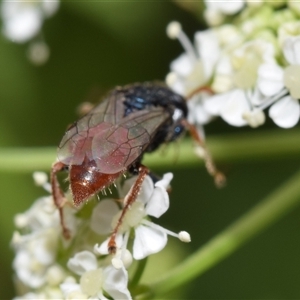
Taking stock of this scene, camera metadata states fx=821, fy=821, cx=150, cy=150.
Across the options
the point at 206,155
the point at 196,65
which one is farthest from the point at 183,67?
the point at 206,155

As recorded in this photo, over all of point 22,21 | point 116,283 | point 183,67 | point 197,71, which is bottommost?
point 116,283

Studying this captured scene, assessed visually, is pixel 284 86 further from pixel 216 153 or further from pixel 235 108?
pixel 216 153

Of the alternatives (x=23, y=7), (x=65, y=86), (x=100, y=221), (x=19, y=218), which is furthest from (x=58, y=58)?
(x=100, y=221)

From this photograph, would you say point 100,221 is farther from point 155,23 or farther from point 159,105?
point 155,23

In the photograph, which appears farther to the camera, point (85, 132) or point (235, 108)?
point (235, 108)

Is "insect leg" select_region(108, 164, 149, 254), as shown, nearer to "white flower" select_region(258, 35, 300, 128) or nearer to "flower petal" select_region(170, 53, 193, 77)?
"white flower" select_region(258, 35, 300, 128)

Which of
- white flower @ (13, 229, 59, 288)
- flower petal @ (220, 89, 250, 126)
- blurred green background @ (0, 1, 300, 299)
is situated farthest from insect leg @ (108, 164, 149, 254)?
blurred green background @ (0, 1, 300, 299)

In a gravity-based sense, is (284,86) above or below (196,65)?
below
